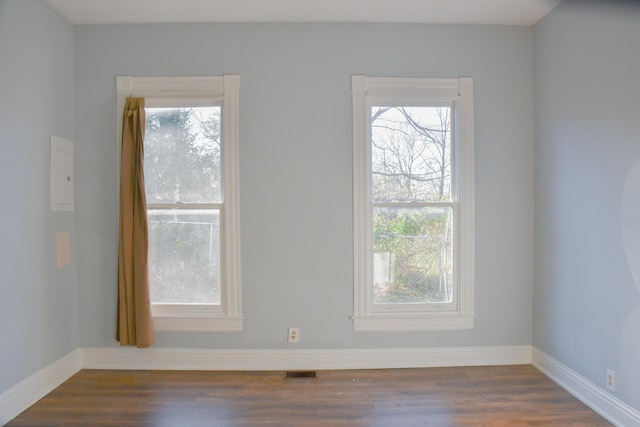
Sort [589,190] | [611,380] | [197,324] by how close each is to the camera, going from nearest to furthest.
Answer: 1. [611,380]
2. [589,190]
3. [197,324]

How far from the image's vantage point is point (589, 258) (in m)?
2.10

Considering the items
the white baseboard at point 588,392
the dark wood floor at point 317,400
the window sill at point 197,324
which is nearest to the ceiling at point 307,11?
the window sill at point 197,324

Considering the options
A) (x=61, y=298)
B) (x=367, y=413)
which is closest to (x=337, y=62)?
(x=367, y=413)

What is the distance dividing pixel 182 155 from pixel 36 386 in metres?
1.88

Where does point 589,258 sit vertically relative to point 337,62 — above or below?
below

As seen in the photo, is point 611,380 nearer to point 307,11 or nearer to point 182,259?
point 182,259

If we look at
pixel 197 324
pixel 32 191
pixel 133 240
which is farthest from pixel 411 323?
pixel 32 191

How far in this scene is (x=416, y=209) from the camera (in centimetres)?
262

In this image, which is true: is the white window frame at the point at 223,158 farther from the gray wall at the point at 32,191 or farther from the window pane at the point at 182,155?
the gray wall at the point at 32,191

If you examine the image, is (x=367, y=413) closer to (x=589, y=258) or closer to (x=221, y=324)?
(x=221, y=324)

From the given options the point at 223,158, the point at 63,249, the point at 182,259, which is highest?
the point at 223,158

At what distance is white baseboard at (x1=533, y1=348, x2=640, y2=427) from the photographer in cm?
186

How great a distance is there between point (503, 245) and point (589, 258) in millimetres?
577

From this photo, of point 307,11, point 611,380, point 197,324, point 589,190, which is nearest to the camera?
point 611,380
